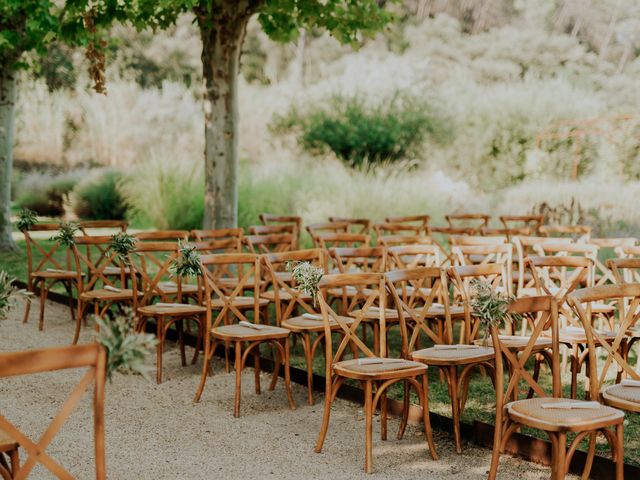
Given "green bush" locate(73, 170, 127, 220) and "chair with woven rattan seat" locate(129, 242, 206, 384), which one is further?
"green bush" locate(73, 170, 127, 220)

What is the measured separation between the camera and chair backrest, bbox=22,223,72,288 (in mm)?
8651

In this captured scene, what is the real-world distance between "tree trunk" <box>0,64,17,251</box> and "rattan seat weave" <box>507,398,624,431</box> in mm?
11736

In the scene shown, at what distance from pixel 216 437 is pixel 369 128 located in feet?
46.1

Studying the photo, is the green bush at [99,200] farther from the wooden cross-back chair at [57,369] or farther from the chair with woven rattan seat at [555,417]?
the wooden cross-back chair at [57,369]

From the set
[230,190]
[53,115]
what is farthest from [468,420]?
[53,115]

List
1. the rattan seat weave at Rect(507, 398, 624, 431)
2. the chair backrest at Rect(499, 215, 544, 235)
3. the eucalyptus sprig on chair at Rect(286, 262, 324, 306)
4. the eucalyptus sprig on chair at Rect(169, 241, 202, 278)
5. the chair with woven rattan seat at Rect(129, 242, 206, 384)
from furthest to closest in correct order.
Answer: the chair backrest at Rect(499, 215, 544, 235), the chair with woven rattan seat at Rect(129, 242, 206, 384), the eucalyptus sprig on chair at Rect(169, 241, 202, 278), the eucalyptus sprig on chair at Rect(286, 262, 324, 306), the rattan seat weave at Rect(507, 398, 624, 431)

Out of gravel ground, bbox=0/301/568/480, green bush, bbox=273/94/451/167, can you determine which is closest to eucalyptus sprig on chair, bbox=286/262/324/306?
gravel ground, bbox=0/301/568/480

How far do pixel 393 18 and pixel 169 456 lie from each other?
7.33m

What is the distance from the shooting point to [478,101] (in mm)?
22938

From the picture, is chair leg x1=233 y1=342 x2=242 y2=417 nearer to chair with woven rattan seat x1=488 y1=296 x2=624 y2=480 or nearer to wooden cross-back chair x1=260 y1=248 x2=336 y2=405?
wooden cross-back chair x1=260 y1=248 x2=336 y2=405

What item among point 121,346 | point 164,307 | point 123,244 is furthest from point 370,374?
point 123,244

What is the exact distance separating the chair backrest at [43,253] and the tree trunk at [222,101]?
6.13ft

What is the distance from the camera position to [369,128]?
18703mm

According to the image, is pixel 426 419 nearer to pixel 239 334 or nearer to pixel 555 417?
pixel 555 417
